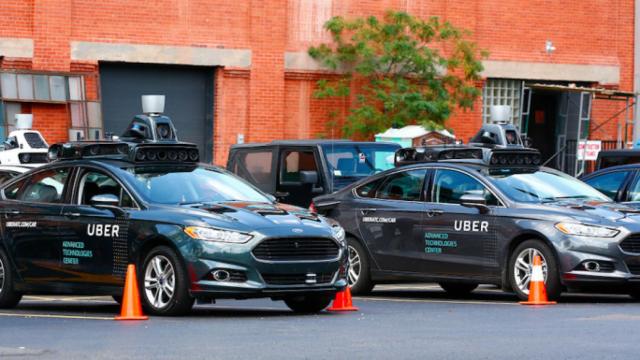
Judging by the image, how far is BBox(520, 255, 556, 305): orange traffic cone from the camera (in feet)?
47.1

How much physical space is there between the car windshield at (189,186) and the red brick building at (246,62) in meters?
13.5

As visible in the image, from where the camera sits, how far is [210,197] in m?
13.8

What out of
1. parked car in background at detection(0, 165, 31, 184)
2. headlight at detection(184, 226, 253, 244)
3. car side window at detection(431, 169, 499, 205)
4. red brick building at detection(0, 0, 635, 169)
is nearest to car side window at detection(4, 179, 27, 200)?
headlight at detection(184, 226, 253, 244)

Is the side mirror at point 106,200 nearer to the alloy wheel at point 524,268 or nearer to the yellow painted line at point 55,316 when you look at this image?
the yellow painted line at point 55,316

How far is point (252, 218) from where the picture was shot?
12922mm

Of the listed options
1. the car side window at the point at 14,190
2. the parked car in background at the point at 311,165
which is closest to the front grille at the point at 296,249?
the car side window at the point at 14,190

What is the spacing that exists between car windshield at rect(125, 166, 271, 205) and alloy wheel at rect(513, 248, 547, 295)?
283 centimetres

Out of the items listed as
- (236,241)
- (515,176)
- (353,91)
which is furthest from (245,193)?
(353,91)

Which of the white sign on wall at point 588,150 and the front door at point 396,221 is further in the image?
the white sign on wall at point 588,150

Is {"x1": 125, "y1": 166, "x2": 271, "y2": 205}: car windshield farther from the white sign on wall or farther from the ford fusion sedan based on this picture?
the white sign on wall

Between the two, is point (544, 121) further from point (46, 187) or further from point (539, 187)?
point (46, 187)

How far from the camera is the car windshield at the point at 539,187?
1547 centimetres

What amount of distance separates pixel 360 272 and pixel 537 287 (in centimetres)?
281

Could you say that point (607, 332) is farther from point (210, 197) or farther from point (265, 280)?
point (210, 197)
